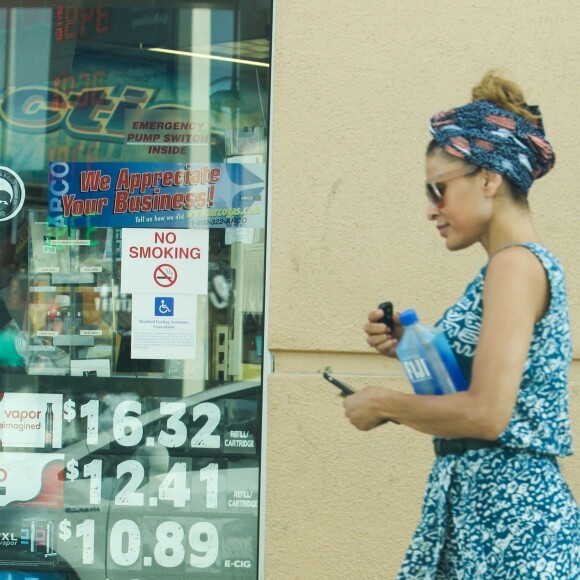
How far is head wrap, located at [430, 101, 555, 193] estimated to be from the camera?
2.48m

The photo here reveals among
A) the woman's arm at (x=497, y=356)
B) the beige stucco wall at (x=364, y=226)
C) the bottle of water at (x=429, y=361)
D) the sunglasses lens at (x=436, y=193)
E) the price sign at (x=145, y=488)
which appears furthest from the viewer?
the price sign at (x=145, y=488)

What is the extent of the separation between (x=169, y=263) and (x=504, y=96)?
242cm

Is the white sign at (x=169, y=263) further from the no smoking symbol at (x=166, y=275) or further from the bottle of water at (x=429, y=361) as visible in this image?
the bottle of water at (x=429, y=361)

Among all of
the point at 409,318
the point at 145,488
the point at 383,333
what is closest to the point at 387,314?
the point at 383,333

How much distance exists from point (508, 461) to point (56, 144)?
2.96m

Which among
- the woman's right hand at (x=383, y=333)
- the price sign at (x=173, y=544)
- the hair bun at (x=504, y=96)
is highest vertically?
the hair bun at (x=504, y=96)

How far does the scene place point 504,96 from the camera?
101 inches

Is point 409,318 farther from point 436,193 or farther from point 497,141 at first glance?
point 497,141

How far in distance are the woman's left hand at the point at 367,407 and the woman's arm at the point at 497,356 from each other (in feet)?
0.24

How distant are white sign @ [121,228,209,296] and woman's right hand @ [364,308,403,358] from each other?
2.13 m

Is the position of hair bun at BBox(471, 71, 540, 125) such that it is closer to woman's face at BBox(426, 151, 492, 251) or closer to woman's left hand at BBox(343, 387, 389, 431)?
woman's face at BBox(426, 151, 492, 251)

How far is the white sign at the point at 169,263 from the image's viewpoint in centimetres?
474

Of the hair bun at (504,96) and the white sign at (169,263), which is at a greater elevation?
the hair bun at (504,96)

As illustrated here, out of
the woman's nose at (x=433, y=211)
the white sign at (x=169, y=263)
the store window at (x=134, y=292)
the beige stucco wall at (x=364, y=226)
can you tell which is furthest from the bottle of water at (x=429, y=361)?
the white sign at (x=169, y=263)
